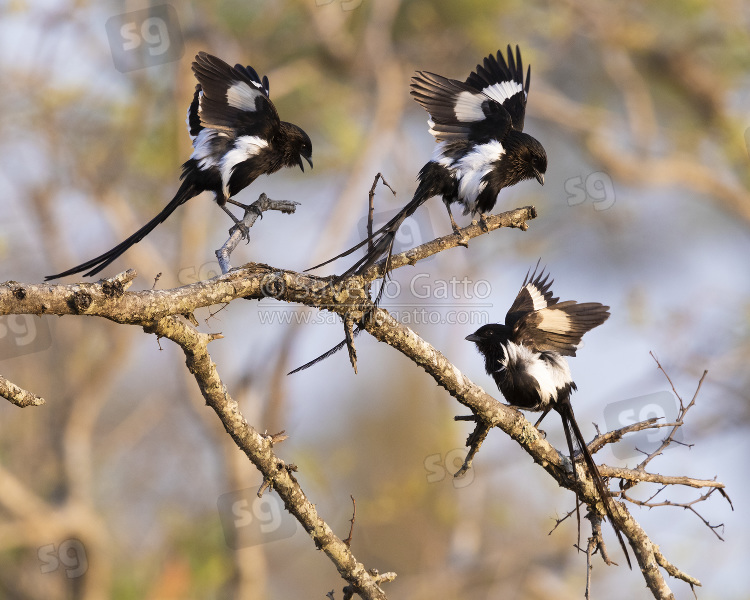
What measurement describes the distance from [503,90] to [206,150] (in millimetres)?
1796

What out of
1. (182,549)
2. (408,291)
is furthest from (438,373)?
(182,549)

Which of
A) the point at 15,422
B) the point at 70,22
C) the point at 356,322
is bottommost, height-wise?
the point at 356,322

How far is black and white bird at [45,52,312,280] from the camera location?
11.8 ft

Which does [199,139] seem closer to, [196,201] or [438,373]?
[438,373]

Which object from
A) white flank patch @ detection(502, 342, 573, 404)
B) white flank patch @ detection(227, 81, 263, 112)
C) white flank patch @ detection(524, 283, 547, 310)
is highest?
white flank patch @ detection(227, 81, 263, 112)

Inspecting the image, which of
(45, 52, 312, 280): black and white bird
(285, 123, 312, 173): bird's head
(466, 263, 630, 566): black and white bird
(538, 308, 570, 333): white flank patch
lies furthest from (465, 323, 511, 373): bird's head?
(285, 123, 312, 173): bird's head

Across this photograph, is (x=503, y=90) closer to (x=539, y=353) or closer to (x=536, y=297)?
(x=536, y=297)

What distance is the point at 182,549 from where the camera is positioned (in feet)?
36.8

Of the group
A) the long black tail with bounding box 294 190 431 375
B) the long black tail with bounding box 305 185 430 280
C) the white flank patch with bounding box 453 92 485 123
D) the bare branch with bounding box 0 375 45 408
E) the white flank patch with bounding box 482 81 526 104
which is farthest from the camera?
the white flank patch with bounding box 482 81 526 104

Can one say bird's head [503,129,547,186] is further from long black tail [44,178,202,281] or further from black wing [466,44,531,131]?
long black tail [44,178,202,281]

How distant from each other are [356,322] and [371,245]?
538mm

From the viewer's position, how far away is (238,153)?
3.93 m

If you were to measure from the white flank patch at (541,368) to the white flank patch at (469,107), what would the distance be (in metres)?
1.20

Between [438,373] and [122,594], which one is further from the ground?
[122,594]
